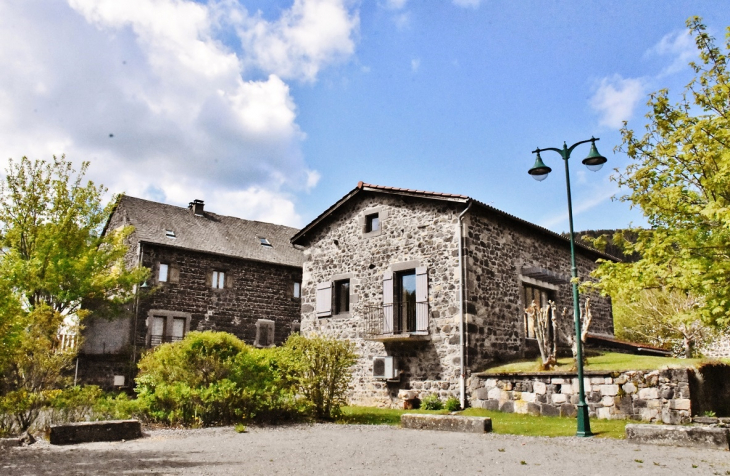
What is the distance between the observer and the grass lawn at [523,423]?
10297 mm

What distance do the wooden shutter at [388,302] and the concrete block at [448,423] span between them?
4.69 metres

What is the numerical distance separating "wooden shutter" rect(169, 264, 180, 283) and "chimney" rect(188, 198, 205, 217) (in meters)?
4.44

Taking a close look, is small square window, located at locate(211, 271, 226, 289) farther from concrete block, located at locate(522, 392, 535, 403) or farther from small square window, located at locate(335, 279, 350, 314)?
concrete block, located at locate(522, 392, 535, 403)

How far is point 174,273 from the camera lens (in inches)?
894

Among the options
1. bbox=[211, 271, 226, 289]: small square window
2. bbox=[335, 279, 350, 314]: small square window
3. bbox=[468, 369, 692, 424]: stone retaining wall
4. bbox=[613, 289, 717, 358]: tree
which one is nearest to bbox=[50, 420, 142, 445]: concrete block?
bbox=[468, 369, 692, 424]: stone retaining wall

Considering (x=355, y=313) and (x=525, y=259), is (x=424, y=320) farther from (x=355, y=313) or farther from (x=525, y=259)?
(x=525, y=259)

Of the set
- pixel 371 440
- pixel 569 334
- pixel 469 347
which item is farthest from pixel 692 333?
pixel 371 440

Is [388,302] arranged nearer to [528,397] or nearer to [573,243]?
[528,397]

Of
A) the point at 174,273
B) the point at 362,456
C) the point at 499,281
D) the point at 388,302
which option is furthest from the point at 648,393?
the point at 174,273

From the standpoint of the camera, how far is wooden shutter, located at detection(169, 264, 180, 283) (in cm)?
2264

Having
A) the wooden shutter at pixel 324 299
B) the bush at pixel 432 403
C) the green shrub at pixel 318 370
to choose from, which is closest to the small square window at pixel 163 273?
the wooden shutter at pixel 324 299

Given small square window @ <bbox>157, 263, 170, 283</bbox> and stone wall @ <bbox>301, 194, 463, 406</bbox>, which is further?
small square window @ <bbox>157, 263, 170, 283</bbox>

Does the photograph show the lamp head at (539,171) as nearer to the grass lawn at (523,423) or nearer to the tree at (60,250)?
the grass lawn at (523,423)

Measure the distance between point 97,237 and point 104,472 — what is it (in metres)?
14.5
